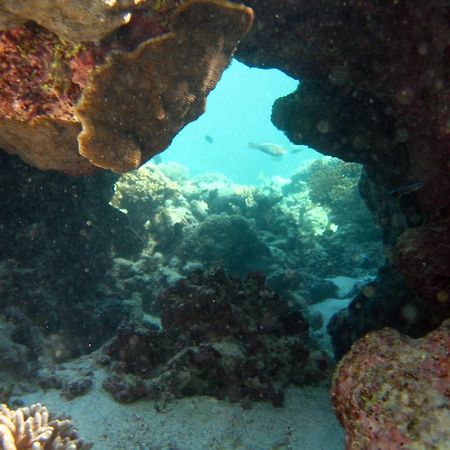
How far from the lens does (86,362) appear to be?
16.7ft

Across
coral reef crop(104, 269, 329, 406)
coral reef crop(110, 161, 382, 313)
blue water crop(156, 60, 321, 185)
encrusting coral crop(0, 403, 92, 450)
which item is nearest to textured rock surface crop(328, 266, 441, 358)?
coral reef crop(104, 269, 329, 406)

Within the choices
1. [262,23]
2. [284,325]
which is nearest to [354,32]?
[262,23]

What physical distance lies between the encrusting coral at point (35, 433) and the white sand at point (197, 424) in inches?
22.8

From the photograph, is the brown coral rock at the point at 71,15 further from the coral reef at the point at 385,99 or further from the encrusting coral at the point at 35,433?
the coral reef at the point at 385,99

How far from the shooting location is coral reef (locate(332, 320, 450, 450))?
7.07 ft

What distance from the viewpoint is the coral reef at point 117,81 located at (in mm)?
3459

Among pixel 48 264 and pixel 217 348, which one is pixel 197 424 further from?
pixel 48 264

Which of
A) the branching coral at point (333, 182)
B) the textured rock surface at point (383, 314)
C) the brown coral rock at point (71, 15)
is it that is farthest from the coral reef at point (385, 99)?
the branching coral at point (333, 182)

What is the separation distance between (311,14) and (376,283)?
4.26m

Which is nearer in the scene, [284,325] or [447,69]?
[447,69]

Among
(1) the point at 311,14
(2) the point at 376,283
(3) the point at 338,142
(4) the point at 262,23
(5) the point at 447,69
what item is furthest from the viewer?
(3) the point at 338,142

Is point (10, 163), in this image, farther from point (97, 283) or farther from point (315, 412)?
point (315, 412)

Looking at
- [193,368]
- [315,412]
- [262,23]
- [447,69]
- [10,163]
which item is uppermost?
[262,23]

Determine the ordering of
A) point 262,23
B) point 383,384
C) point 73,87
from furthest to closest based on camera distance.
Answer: point 262,23 < point 73,87 < point 383,384
